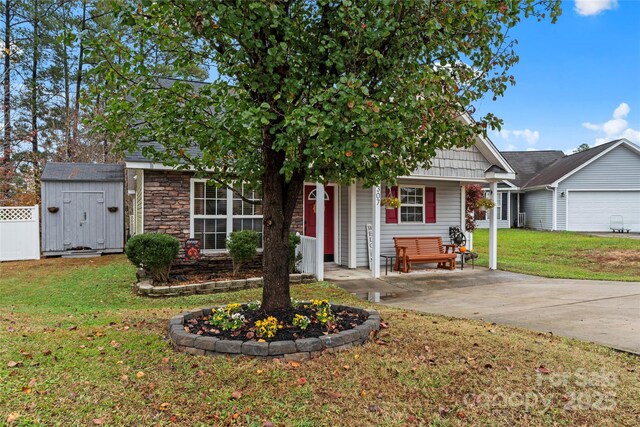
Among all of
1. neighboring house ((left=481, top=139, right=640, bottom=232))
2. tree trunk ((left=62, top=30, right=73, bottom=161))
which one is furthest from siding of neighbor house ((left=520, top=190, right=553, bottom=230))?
tree trunk ((left=62, top=30, right=73, bottom=161))

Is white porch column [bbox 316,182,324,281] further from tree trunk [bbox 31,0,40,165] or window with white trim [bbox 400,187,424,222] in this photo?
tree trunk [bbox 31,0,40,165]

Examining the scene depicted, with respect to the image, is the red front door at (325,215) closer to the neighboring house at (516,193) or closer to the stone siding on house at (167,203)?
the stone siding on house at (167,203)

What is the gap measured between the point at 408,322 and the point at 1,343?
4.48 m

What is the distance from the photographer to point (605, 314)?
19.1ft

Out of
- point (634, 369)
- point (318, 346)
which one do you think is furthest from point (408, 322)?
point (634, 369)

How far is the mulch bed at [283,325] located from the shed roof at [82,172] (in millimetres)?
11157

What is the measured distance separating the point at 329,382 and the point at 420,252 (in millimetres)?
7813

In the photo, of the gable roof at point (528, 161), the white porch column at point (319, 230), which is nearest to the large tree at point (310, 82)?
the white porch column at point (319, 230)

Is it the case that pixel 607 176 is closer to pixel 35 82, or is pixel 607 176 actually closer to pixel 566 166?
pixel 566 166

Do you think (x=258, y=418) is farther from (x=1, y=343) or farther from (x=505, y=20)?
(x=505, y=20)

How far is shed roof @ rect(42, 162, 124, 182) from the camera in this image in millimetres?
13309

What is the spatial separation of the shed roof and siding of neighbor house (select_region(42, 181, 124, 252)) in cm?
15

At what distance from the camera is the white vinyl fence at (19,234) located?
1227 cm

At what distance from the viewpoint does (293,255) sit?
8.77 meters
